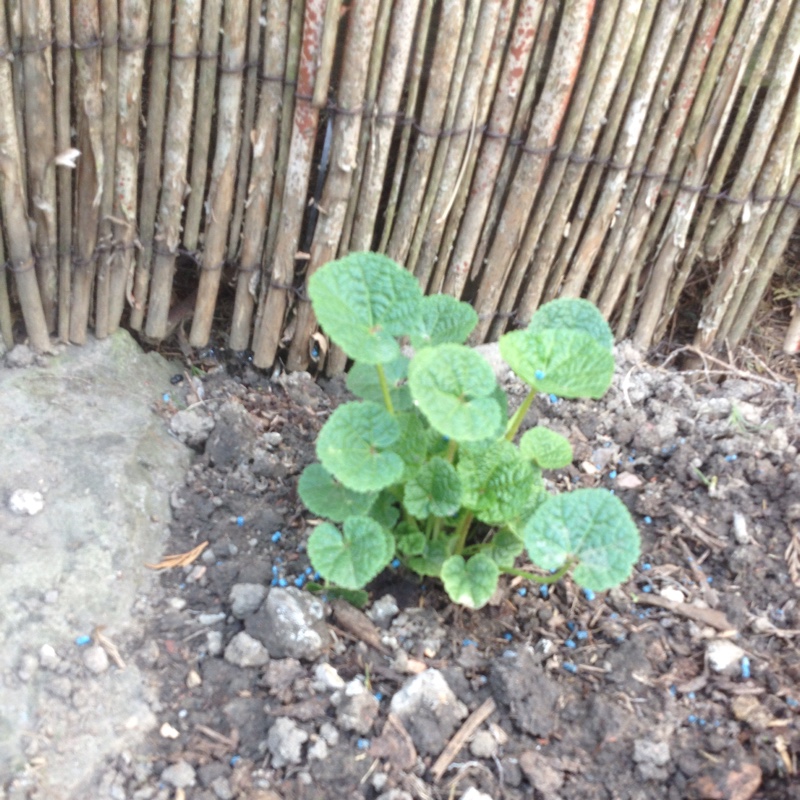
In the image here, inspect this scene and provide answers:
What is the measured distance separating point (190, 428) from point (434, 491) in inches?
31.2

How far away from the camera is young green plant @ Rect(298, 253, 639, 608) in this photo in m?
1.60

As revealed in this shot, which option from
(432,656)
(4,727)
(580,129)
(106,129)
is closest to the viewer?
(4,727)

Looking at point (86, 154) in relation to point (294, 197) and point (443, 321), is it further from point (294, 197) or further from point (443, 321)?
point (443, 321)

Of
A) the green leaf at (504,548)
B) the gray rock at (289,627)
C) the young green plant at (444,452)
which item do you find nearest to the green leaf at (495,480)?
the young green plant at (444,452)

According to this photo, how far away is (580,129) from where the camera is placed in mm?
2285

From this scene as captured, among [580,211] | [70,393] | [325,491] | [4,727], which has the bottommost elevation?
[4,727]

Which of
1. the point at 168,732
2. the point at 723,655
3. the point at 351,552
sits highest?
the point at 351,552

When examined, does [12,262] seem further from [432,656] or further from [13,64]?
[432,656]

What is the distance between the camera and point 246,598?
184cm

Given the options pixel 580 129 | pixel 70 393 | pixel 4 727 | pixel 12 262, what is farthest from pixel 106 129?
pixel 4 727

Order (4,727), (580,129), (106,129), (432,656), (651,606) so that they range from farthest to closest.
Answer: (580,129), (106,129), (651,606), (432,656), (4,727)

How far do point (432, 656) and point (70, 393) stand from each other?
1.13 m

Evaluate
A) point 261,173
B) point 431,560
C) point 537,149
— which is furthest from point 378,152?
point 431,560

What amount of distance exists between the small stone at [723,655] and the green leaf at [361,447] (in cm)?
76
